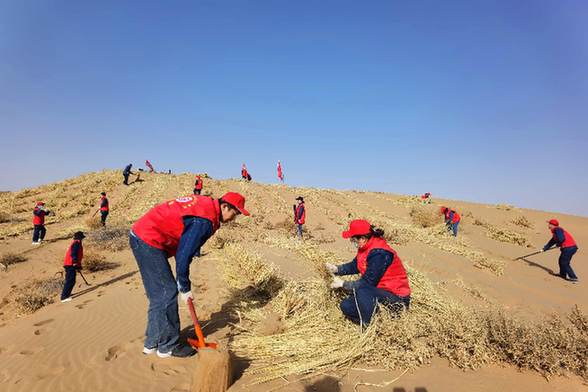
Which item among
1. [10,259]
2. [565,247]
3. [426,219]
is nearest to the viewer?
[10,259]

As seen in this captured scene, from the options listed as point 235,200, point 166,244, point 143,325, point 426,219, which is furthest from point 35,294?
point 426,219

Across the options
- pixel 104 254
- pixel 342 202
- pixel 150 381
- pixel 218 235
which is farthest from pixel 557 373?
pixel 342 202

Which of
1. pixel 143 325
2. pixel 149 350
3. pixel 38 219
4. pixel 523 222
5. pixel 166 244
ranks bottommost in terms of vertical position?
pixel 523 222

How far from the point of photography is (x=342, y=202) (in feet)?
78.0

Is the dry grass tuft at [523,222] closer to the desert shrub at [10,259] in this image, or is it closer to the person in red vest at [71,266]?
the person in red vest at [71,266]

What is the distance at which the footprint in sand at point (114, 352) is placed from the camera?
146 inches

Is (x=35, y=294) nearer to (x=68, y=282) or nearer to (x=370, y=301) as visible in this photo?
(x=68, y=282)

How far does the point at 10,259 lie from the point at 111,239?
8.09 feet

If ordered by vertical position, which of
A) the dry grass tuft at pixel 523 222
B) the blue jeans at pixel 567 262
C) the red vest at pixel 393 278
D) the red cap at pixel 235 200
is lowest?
the dry grass tuft at pixel 523 222

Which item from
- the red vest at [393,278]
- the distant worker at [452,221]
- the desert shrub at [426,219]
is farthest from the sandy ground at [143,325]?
the desert shrub at [426,219]

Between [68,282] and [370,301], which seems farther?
[68,282]

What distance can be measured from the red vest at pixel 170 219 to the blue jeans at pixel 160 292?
81 millimetres

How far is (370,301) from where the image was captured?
3918 millimetres

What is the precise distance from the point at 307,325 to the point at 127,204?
56.0 ft
